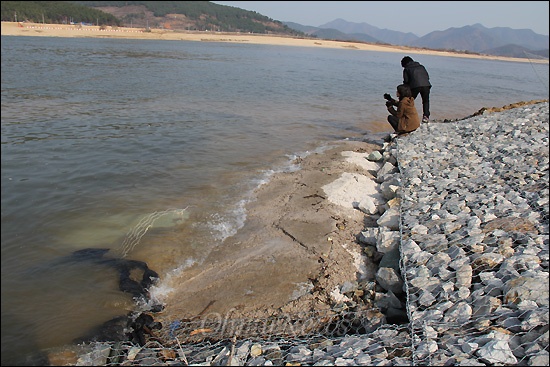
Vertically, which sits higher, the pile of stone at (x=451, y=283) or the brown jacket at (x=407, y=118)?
the brown jacket at (x=407, y=118)

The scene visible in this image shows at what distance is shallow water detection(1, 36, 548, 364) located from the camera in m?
4.01

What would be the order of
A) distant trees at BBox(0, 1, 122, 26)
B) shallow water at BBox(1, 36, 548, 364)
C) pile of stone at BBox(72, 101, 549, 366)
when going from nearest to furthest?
pile of stone at BBox(72, 101, 549, 366)
shallow water at BBox(1, 36, 548, 364)
distant trees at BBox(0, 1, 122, 26)

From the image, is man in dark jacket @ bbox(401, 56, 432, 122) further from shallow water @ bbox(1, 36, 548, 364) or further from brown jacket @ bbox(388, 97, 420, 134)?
shallow water @ bbox(1, 36, 548, 364)

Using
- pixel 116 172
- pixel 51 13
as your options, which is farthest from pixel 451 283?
pixel 51 13

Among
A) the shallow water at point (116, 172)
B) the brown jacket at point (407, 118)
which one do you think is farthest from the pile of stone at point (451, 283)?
the brown jacket at point (407, 118)

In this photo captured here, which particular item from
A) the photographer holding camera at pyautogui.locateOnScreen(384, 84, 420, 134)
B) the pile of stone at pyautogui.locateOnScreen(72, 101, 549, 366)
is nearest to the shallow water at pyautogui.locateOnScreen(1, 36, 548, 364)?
the pile of stone at pyautogui.locateOnScreen(72, 101, 549, 366)

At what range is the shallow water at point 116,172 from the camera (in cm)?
401

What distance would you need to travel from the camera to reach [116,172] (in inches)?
296

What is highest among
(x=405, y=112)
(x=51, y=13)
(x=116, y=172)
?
(x=51, y=13)

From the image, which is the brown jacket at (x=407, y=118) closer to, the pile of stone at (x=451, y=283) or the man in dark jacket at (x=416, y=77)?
the man in dark jacket at (x=416, y=77)

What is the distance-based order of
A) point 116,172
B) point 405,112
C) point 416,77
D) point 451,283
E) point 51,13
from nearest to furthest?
point 451,283, point 116,172, point 416,77, point 405,112, point 51,13

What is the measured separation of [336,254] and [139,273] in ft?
8.35

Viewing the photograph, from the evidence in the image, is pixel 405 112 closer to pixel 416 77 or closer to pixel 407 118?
pixel 407 118

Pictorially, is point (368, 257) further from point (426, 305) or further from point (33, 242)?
point (33, 242)
